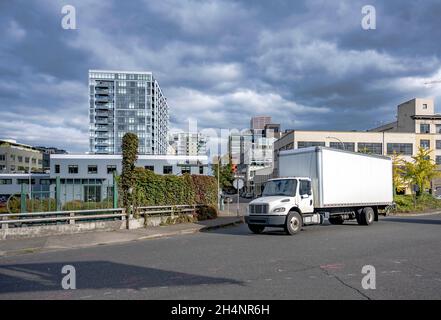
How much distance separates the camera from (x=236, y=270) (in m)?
8.86

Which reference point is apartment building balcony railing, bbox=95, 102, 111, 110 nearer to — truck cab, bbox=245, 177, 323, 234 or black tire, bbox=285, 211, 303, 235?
truck cab, bbox=245, 177, 323, 234

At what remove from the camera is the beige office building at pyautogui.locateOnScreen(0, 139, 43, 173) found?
118m

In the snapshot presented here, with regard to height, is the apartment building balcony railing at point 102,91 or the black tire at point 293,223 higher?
the apartment building balcony railing at point 102,91

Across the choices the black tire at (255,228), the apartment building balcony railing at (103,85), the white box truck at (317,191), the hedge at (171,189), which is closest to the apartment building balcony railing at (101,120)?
the apartment building balcony railing at (103,85)

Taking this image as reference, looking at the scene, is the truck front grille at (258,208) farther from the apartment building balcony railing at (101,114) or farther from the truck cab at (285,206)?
the apartment building balcony railing at (101,114)

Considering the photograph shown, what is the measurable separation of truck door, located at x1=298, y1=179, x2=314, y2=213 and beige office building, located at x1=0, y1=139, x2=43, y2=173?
361 feet

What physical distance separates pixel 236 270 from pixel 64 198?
11.8m

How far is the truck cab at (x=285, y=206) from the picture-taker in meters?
15.8

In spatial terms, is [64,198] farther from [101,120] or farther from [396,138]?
[101,120]

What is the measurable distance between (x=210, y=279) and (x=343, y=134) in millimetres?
75509

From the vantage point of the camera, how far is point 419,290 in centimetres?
711

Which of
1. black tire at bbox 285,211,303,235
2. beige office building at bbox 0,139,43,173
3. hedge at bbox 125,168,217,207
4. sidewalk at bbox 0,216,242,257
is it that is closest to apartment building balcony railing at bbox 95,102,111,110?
beige office building at bbox 0,139,43,173
